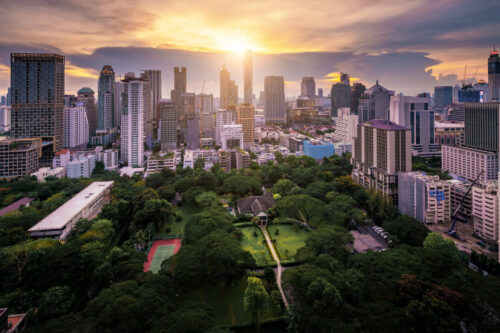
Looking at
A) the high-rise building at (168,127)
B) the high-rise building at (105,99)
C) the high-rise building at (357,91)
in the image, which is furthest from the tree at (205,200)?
the high-rise building at (357,91)

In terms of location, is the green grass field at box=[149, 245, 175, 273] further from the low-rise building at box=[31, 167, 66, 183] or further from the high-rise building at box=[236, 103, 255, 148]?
the high-rise building at box=[236, 103, 255, 148]

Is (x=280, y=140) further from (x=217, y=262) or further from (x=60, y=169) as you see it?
(x=217, y=262)

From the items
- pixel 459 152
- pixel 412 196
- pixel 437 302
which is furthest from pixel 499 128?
pixel 437 302

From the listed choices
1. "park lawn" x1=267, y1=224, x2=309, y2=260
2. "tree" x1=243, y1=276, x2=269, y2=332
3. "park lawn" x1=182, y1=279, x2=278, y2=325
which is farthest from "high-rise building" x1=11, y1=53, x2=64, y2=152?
"tree" x1=243, y1=276, x2=269, y2=332

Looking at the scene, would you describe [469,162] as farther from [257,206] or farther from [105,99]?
[105,99]

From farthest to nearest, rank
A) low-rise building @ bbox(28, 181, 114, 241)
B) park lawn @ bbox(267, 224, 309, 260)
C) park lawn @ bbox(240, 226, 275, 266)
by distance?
low-rise building @ bbox(28, 181, 114, 241)
park lawn @ bbox(267, 224, 309, 260)
park lawn @ bbox(240, 226, 275, 266)

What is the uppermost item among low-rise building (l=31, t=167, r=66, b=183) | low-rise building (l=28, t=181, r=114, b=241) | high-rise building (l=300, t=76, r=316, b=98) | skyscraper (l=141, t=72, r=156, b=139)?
high-rise building (l=300, t=76, r=316, b=98)
